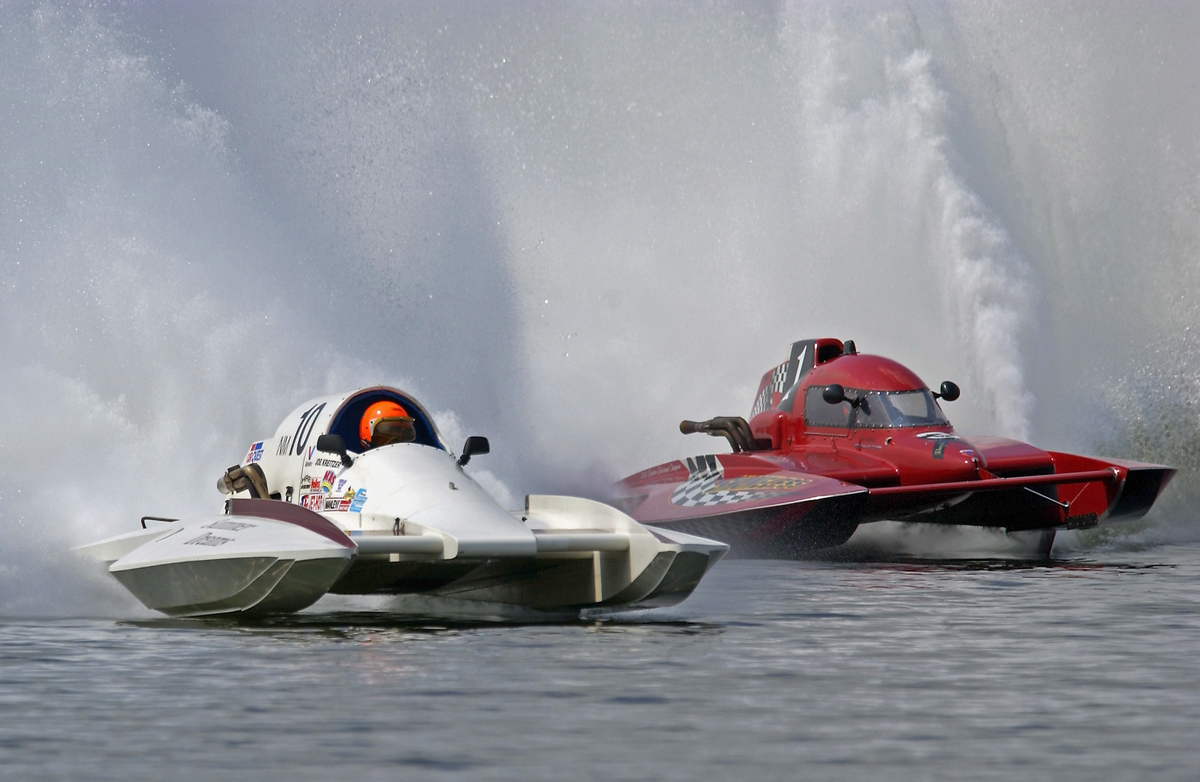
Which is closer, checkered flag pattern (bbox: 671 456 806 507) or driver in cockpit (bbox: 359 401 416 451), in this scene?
driver in cockpit (bbox: 359 401 416 451)

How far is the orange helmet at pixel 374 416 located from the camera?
988 centimetres

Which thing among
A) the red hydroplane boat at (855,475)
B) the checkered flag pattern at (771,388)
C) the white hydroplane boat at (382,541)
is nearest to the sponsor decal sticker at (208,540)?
the white hydroplane boat at (382,541)

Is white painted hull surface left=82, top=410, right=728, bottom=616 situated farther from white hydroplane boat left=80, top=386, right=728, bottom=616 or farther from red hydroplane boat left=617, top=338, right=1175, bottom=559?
red hydroplane boat left=617, top=338, right=1175, bottom=559

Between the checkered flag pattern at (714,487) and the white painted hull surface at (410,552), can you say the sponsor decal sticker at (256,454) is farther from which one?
the checkered flag pattern at (714,487)

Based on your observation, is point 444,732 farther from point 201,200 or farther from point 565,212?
point 565,212

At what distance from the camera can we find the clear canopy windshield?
48.1ft

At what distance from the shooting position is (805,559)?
13.9 meters

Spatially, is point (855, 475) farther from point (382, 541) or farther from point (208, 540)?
point (208, 540)

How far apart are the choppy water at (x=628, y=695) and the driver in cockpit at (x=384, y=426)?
3.96 feet

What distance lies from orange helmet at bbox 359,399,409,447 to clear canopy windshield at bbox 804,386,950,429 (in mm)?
5956

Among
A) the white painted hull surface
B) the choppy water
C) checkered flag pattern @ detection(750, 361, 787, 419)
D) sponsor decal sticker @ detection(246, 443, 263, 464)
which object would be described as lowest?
the choppy water

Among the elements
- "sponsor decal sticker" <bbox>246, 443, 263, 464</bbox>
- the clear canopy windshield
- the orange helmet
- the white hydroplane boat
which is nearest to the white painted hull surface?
the white hydroplane boat

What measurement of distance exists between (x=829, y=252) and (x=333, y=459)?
49.0 feet

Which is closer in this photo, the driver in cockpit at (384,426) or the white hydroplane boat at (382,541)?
the white hydroplane boat at (382,541)
